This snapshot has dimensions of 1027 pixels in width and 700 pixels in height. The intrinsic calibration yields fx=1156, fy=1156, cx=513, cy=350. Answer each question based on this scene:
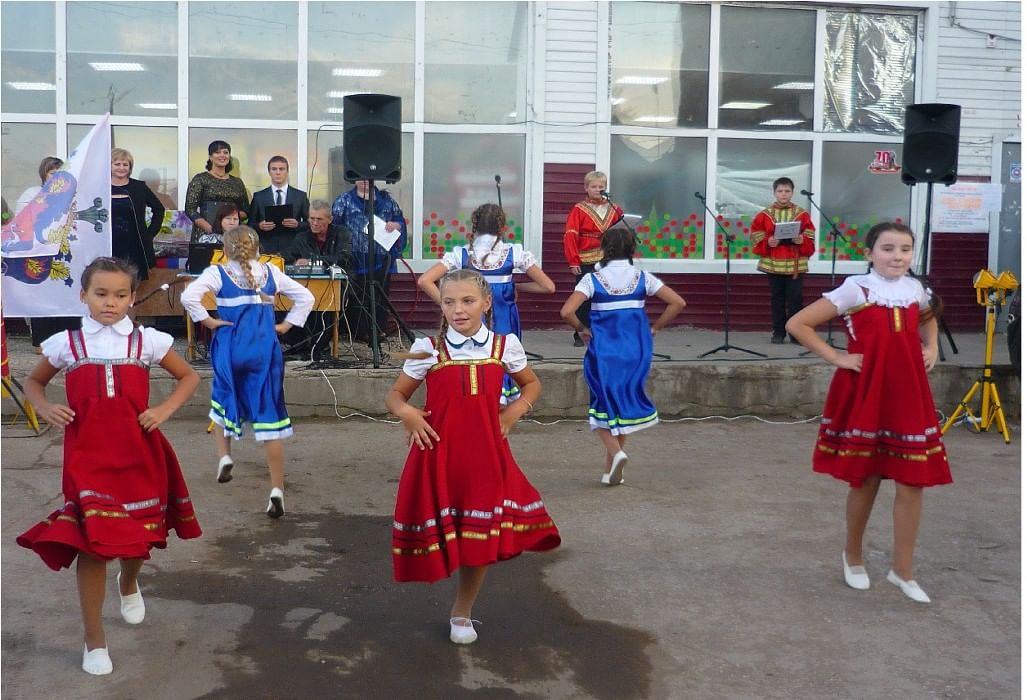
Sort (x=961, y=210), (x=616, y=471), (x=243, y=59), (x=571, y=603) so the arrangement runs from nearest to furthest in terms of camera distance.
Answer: (x=571, y=603)
(x=616, y=471)
(x=243, y=59)
(x=961, y=210)

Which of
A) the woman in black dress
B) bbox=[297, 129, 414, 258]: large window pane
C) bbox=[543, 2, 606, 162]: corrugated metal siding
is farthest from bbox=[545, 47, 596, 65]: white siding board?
the woman in black dress

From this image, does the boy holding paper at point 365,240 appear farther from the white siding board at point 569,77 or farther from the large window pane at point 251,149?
the white siding board at point 569,77

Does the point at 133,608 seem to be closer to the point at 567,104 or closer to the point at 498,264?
the point at 498,264

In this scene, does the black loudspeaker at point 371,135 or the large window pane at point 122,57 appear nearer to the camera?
the black loudspeaker at point 371,135

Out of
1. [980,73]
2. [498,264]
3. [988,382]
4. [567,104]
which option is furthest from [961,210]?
[498,264]

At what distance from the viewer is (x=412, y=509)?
176 inches

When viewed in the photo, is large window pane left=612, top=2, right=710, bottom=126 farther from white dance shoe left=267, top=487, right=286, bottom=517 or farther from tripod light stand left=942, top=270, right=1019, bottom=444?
white dance shoe left=267, top=487, right=286, bottom=517

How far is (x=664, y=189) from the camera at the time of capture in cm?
1334

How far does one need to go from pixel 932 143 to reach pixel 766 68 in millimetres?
3779

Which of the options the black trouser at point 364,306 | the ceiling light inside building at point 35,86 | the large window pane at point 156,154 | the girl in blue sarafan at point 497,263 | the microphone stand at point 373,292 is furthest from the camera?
the large window pane at point 156,154

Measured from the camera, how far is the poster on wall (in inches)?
523

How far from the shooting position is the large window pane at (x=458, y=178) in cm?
1293

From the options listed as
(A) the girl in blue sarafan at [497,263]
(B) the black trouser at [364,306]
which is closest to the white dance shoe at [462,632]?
(A) the girl in blue sarafan at [497,263]

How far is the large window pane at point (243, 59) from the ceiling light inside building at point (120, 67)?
A: 54 centimetres
